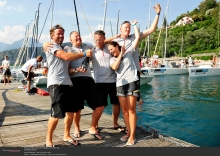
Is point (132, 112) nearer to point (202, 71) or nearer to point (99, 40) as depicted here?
point (99, 40)

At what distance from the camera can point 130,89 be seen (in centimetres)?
388

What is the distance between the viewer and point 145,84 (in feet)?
63.0

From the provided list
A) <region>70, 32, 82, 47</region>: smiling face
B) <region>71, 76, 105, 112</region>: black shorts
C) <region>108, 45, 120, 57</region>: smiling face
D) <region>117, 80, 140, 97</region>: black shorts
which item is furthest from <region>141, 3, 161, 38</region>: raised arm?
<region>71, 76, 105, 112</region>: black shorts

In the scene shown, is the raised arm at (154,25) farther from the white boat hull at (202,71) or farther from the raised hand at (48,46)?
the white boat hull at (202,71)

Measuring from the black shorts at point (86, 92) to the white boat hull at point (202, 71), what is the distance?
2607 centimetres

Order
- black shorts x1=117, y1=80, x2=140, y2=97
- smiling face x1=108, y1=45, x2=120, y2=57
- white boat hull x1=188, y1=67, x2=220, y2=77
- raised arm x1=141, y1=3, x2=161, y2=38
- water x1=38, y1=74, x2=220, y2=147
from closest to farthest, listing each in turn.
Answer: black shorts x1=117, y1=80, x2=140, y2=97 < smiling face x1=108, y1=45, x2=120, y2=57 < raised arm x1=141, y1=3, x2=161, y2=38 < water x1=38, y1=74, x2=220, y2=147 < white boat hull x1=188, y1=67, x2=220, y2=77

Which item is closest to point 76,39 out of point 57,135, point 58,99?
point 58,99

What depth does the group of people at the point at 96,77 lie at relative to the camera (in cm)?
358

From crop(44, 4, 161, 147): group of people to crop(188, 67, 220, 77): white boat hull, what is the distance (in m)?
25.6

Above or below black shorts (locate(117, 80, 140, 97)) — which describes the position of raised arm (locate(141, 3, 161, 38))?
above

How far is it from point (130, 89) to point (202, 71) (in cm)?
2738

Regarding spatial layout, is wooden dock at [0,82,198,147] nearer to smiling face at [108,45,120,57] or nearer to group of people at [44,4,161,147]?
group of people at [44,4,161,147]

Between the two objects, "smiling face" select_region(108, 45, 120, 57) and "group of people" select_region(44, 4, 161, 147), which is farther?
"smiling face" select_region(108, 45, 120, 57)

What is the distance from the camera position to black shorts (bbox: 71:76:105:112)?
4043 millimetres
